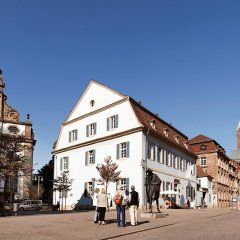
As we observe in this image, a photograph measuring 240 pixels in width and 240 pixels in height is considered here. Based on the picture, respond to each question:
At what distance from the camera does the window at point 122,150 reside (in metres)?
39.8

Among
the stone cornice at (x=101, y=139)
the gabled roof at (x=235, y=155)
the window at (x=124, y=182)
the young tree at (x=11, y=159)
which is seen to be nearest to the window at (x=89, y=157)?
the stone cornice at (x=101, y=139)

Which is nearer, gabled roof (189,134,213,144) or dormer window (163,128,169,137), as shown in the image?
dormer window (163,128,169,137)

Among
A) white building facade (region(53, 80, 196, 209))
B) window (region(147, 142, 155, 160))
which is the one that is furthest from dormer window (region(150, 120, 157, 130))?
window (region(147, 142, 155, 160))

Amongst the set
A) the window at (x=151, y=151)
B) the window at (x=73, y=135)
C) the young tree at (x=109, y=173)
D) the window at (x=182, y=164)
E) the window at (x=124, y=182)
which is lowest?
the window at (x=124, y=182)

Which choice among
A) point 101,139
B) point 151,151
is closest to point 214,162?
point 101,139

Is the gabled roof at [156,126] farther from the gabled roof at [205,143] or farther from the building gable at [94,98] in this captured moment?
the gabled roof at [205,143]

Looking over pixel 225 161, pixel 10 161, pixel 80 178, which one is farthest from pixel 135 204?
pixel 225 161

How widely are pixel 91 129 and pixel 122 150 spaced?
6.35 metres

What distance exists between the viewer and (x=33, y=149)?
223 feet

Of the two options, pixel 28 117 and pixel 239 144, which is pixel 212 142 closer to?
pixel 28 117

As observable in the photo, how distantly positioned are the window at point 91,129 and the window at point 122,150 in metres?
4.99

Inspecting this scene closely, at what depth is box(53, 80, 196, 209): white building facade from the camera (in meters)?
39.1

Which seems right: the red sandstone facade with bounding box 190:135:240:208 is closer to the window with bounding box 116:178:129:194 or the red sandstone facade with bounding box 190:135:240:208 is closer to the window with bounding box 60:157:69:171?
the window with bounding box 60:157:69:171

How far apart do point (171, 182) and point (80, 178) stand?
10043 mm
